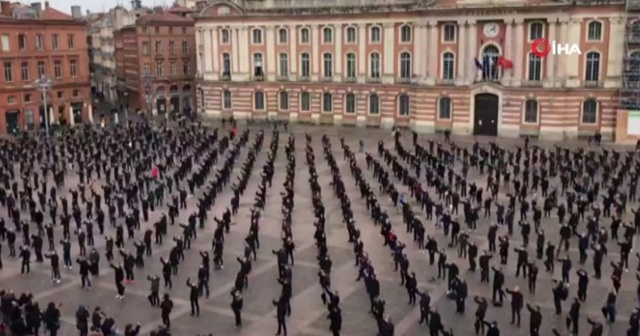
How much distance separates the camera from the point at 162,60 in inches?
3440

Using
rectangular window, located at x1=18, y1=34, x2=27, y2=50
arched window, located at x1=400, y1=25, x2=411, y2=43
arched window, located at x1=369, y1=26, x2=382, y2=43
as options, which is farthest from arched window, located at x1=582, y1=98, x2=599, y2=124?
rectangular window, located at x1=18, y1=34, x2=27, y2=50

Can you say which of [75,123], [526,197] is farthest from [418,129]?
[75,123]

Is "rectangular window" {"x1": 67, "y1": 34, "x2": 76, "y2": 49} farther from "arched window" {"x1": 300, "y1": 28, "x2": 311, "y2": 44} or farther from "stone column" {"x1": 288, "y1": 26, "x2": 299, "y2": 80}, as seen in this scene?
"arched window" {"x1": 300, "y1": 28, "x2": 311, "y2": 44}

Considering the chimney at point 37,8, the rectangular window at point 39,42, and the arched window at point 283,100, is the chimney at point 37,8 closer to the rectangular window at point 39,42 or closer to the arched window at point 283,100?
the rectangular window at point 39,42

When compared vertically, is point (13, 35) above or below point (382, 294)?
above

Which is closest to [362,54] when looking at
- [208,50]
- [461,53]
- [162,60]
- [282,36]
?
[282,36]

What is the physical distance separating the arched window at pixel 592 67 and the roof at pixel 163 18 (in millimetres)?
51546

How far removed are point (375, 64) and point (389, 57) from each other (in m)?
1.88

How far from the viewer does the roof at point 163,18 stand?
8469 cm

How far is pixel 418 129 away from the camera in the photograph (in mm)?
68375

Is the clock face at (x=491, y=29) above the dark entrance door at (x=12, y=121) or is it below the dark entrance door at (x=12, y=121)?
above

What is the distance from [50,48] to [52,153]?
27.8 meters

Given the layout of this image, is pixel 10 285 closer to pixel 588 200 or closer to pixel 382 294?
pixel 382 294

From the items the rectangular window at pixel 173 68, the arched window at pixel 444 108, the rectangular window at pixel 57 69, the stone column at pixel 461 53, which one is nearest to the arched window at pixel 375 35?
the stone column at pixel 461 53
